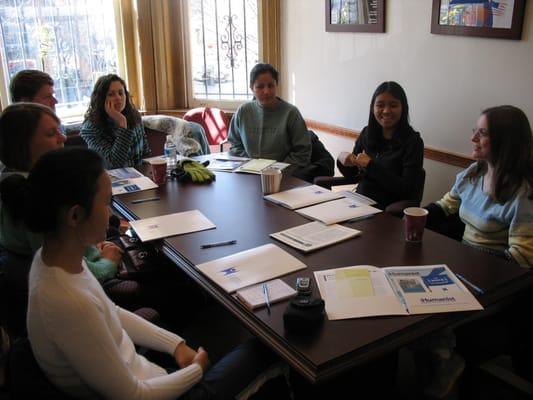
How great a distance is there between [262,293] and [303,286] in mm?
121

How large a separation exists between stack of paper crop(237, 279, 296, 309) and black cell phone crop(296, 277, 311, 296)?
0.13 ft

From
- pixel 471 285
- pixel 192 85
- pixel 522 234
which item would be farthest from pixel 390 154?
pixel 192 85

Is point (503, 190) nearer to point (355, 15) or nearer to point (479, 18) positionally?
point (479, 18)

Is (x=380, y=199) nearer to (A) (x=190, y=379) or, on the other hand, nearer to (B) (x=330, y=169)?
(B) (x=330, y=169)

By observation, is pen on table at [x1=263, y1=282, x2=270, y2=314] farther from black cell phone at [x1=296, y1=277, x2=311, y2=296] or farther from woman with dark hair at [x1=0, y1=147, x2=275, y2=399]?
woman with dark hair at [x1=0, y1=147, x2=275, y2=399]

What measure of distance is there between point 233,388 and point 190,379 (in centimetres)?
11

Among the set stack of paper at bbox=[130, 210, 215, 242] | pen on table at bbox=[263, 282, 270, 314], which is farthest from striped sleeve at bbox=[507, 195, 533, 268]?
stack of paper at bbox=[130, 210, 215, 242]

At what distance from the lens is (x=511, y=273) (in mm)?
1570

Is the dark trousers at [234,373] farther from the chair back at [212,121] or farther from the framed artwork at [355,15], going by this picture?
the chair back at [212,121]

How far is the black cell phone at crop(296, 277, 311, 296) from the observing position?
4.58ft

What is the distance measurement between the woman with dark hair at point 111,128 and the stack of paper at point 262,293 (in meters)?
1.73

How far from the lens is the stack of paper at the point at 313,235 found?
178 centimetres

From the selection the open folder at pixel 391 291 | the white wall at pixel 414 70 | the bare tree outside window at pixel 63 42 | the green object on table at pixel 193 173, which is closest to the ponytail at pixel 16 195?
the open folder at pixel 391 291

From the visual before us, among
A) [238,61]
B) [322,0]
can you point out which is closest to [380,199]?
[322,0]
